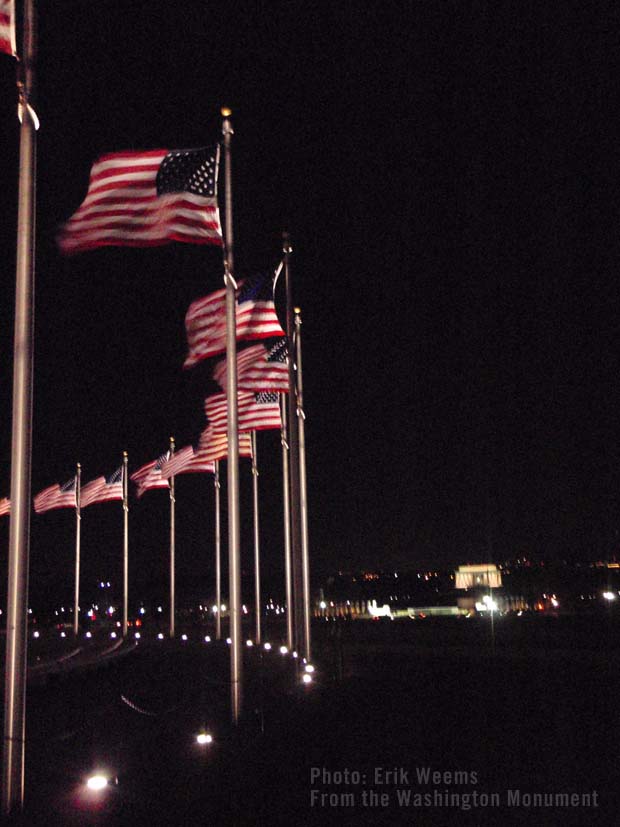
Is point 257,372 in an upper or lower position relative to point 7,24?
lower

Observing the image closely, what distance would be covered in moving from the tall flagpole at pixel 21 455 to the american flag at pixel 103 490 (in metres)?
30.4

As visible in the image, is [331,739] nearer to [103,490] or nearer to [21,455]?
[21,455]

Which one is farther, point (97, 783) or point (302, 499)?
point (302, 499)

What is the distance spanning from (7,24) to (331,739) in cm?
1057

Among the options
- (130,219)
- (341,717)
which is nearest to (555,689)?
(341,717)

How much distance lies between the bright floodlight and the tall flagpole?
1386mm

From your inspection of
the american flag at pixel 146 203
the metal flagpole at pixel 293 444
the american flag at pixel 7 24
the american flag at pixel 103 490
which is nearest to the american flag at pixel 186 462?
the metal flagpole at pixel 293 444

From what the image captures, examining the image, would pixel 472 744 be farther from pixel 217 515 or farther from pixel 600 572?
pixel 600 572

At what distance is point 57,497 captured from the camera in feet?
131

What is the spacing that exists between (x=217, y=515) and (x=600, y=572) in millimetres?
85906

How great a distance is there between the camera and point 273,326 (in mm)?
18281

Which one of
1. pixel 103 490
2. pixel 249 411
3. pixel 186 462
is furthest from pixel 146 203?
pixel 103 490

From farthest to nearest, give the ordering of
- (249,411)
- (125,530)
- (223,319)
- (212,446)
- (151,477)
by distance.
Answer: (125,530)
(151,477)
(212,446)
(249,411)
(223,319)

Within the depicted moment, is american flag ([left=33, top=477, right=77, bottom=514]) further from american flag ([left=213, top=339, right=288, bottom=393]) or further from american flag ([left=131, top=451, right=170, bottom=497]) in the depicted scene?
american flag ([left=213, top=339, right=288, bottom=393])
